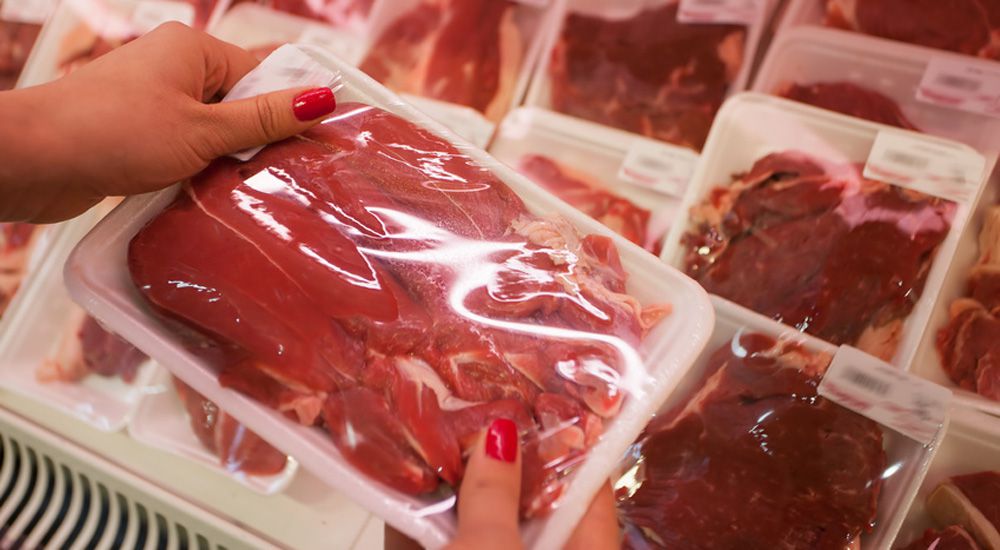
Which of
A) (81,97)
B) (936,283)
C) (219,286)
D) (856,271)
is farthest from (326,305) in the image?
(936,283)

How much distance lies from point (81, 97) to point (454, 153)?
0.60 m

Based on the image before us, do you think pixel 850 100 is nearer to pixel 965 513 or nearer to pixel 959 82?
pixel 959 82

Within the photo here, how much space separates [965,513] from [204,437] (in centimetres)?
161

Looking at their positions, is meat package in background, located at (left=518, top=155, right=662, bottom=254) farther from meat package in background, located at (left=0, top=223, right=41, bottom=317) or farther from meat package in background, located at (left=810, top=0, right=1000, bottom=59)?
meat package in background, located at (left=0, top=223, right=41, bottom=317)

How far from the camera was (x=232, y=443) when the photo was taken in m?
1.76

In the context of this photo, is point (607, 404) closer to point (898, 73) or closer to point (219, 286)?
point (219, 286)

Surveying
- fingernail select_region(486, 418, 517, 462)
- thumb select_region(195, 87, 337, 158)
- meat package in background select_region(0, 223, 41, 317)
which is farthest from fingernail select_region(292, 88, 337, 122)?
meat package in background select_region(0, 223, 41, 317)

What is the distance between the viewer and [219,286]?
112 centimetres

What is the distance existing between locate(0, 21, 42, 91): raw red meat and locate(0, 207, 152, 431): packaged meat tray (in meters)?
0.64

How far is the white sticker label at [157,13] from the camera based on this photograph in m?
2.45

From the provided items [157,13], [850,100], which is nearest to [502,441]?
[850,100]

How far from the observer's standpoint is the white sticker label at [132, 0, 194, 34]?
2453 millimetres

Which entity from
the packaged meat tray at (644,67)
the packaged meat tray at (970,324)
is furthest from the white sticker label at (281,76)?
the packaged meat tray at (970,324)

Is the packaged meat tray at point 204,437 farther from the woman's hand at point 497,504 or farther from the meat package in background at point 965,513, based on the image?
the meat package in background at point 965,513
